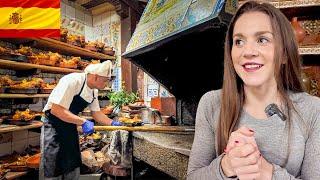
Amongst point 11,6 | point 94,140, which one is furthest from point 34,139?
point 11,6

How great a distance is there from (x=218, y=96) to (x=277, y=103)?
9.5 inches

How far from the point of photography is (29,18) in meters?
3.86

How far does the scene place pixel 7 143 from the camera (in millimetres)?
5113

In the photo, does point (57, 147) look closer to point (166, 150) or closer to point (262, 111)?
point (166, 150)

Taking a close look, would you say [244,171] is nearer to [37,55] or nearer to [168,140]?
[168,140]

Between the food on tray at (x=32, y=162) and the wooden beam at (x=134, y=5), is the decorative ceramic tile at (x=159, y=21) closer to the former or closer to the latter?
the food on tray at (x=32, y=162)

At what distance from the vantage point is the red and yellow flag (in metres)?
3.77

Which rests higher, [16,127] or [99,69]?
[99,69]

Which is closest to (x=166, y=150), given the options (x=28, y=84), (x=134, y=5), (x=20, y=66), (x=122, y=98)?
(x=28, y=84)

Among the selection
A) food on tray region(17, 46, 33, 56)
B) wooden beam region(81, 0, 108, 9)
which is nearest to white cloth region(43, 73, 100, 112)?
food on tray region(17, 46, 33, 56)

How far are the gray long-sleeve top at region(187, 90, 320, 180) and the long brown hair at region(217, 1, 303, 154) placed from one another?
0.04m

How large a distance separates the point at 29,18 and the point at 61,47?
2048 millimetres

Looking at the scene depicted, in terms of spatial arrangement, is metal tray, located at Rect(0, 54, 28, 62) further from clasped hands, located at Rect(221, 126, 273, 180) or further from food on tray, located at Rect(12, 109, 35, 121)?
clasped hands, located at Rect(221, 126, 273, 180)

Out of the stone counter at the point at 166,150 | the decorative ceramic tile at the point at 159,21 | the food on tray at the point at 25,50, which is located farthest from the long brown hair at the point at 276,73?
the food on tray at the point at 25,50
